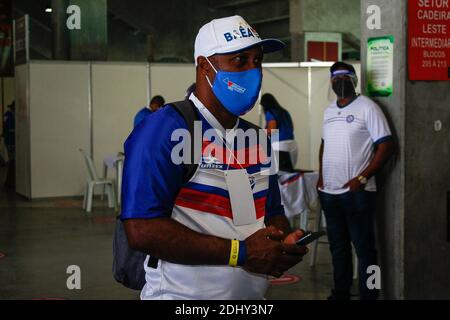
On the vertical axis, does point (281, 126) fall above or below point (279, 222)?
above

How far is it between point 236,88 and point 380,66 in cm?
310

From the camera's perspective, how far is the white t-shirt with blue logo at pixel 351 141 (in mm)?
4855

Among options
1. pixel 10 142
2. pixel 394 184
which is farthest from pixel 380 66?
pixel 10 142

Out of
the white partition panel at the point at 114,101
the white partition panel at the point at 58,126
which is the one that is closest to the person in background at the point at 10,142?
the white partition panel at the point at 58,126

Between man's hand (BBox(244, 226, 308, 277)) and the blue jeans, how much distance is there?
3028 millimetres

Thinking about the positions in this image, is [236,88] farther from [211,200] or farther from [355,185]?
[355,185]

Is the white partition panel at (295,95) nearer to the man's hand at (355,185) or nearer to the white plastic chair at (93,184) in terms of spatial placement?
the white plastic chair at (93,184)

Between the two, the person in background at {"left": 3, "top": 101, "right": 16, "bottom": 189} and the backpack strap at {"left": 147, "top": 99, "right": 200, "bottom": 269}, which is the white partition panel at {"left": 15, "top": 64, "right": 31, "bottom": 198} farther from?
the backpack strap at {"left": 147, "top": 99, "right": 200, "bottom": 269}

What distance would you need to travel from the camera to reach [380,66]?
4.96 m

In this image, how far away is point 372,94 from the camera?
16.8 feet

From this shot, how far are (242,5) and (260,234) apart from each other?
52.0ft

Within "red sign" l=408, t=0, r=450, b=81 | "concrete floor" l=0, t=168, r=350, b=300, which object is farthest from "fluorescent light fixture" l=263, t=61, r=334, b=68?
"red sign" l=408, t=0, r=450, b=81

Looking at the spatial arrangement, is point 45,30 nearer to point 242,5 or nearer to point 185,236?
point 242,5

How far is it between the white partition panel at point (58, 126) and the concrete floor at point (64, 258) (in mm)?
959
